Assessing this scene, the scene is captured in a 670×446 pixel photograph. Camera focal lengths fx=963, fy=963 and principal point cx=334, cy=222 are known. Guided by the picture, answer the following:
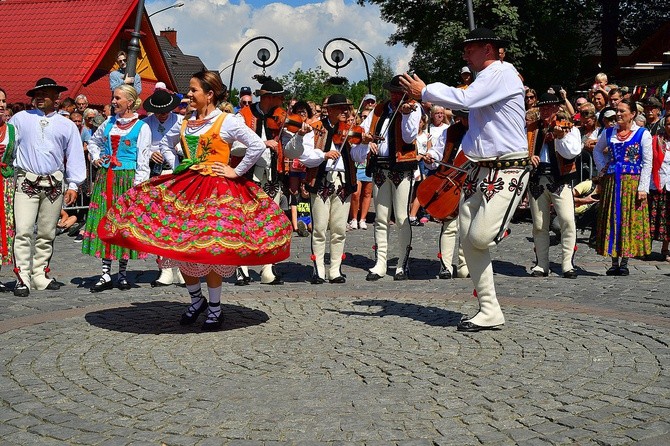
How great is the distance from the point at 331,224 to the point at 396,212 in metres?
0.79

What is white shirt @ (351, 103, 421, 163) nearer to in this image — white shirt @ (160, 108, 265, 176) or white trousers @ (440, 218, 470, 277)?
white trousers @ (440, 218, 470, 277)

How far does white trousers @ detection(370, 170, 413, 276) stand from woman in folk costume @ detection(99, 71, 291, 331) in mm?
3326

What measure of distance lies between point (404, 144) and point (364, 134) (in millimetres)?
503

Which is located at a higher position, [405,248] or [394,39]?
[394,39]

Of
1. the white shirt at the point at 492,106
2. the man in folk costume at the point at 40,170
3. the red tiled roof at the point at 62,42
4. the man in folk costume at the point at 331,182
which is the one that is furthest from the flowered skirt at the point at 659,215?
the red tiled roof at the point at 62,42

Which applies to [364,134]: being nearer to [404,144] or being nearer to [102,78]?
[404,144]

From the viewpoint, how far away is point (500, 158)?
7.20 metres

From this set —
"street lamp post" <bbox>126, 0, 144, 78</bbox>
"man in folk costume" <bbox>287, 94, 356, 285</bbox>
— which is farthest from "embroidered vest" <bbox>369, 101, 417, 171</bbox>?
"street lamp post" <bbox>126, 0, 144, 78</bbox>

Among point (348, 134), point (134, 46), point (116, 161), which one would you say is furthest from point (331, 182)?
point (134, 46)

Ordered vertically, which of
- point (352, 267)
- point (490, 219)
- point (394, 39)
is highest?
point (394, 39)

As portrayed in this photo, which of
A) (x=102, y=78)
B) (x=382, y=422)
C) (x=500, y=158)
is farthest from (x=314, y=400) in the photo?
(x=102, y=78)

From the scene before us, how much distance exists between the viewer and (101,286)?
994 centimetres

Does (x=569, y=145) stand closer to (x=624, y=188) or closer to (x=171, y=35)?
(x=624, y=188)

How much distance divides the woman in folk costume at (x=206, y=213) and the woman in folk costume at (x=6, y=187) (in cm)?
257
